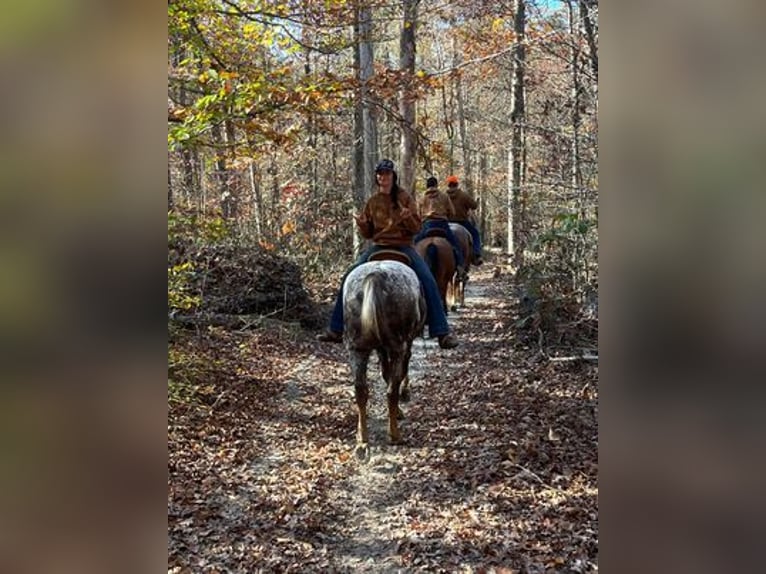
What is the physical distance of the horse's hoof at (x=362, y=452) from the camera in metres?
6.23

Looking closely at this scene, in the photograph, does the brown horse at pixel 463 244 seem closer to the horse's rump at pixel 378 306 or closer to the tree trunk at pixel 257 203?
the tree trunk at pixel 257 203

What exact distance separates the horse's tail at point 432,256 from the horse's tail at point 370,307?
467cm

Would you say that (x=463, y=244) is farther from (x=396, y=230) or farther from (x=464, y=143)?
(x=464, y=143)

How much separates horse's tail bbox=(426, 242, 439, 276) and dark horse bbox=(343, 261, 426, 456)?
4.10m

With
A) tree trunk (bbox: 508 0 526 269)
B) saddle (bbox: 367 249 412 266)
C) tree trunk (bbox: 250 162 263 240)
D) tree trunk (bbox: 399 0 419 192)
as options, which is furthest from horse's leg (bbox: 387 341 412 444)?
tree trunk (bbox: 250 162 263 240)

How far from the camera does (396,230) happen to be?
721 cm

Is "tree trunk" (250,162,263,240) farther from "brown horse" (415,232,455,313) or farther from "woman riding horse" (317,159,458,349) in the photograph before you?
"woman riding horse" (317,159,458,349)

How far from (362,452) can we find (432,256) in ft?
16.5

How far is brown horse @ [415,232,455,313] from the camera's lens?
1068 cm

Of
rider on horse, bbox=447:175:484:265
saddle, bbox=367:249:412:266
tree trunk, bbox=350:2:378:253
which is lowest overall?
saddle, bbox=367:249:412:266

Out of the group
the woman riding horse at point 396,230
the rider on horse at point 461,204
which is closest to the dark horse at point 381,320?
the woman riding horse at point 396,230
